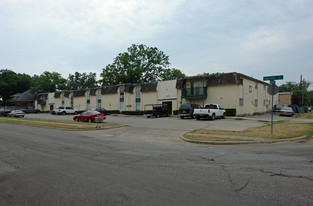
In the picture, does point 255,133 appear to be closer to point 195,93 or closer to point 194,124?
point 194,124

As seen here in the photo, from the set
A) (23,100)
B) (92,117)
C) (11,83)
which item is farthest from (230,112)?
(11,83)

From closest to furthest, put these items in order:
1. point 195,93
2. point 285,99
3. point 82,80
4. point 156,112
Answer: point 156,112, point 195,93, point 285,99, point 82,80

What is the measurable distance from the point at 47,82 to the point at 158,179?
210 ft

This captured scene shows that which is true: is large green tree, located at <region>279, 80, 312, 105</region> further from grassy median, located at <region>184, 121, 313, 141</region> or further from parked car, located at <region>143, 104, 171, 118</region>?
grassy median, located at <region>184, 121, 313, 141</region>

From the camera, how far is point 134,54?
5909cm

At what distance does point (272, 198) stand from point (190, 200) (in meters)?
1.47

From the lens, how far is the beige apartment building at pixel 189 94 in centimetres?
2967

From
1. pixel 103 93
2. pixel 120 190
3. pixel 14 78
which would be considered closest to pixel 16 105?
pixel 14 78

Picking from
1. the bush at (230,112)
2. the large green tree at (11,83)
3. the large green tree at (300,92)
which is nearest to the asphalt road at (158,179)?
the bush at (230,112)

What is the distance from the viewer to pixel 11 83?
6694cm

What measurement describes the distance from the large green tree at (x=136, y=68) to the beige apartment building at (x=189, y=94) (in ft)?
36.0

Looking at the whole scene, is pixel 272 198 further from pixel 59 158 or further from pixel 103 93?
pixel 103 93

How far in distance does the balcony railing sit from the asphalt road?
78.3ft

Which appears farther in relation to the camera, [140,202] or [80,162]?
[80,162]
